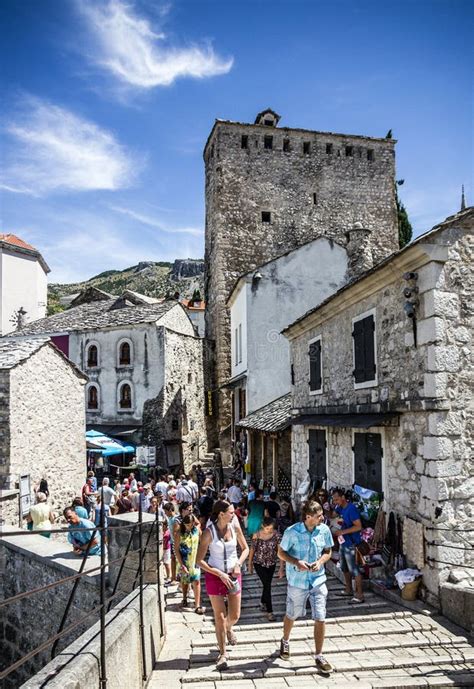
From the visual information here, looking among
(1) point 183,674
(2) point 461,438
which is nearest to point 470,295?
(2) point 461,438

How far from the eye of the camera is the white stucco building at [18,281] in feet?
141

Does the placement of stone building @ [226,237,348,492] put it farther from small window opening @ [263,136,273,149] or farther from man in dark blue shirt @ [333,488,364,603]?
small window opening @ [263,136,273,149]

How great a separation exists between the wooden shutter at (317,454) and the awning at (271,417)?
1417 millimetres

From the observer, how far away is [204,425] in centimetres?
3406

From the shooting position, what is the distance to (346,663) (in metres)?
6.31

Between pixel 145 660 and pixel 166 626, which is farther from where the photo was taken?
pixel 166 626

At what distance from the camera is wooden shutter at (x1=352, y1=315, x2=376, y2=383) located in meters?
10.7

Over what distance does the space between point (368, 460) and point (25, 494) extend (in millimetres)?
10599

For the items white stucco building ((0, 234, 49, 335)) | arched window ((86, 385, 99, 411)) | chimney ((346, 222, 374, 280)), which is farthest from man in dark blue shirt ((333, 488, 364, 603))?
white stucco building ((0, 234, 49, 335))

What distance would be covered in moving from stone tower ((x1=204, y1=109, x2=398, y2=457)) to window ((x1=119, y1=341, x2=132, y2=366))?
5.18m

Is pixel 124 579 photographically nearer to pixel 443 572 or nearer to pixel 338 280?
pixel 443 572

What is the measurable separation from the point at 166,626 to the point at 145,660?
1.86 metres

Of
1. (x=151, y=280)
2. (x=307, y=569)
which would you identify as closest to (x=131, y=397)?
(x=307, y=569)

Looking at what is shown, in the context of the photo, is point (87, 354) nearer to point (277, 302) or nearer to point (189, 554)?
point (277, 302)
